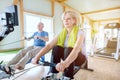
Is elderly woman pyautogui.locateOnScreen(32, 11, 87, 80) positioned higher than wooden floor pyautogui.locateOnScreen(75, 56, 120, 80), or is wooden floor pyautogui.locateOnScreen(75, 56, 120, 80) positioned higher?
elderly woman pyautogui.locateOnScreen(32, 11, 87, 80)

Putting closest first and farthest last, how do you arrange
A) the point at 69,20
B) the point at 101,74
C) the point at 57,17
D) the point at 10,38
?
the point at 69,20
the point at 101,74
the point at 10,38
the point at 57,17

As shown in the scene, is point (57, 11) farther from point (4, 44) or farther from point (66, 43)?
point (66, 43)

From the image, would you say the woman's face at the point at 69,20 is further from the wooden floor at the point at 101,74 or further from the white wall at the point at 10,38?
the white wall at the point at 10,38

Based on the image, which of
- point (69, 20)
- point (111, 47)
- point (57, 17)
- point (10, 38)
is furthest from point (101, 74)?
point (57, 17)

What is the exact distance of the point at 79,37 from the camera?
1208 millimetres

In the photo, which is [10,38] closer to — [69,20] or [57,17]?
[57,17]

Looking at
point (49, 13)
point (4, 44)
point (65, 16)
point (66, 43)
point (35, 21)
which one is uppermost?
point (49, 13)

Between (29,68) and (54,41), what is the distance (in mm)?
1158

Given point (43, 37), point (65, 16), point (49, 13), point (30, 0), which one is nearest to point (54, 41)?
point (65, 16)

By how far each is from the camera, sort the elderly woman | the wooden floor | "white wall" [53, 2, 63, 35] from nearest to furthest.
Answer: the elderly woman
the wooden floor
"white wall" [53, 2, 63, 35]

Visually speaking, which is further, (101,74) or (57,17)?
(57,17)

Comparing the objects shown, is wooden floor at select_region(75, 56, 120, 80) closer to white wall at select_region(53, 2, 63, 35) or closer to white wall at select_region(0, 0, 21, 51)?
white wall at select_region(0, 0, 21, 51)

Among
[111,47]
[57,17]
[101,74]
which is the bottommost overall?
[101,74]

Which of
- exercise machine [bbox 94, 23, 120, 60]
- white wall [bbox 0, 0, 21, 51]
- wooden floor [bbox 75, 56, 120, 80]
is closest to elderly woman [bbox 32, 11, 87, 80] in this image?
wooden floor [bbox 75, 56, 120, 80]
